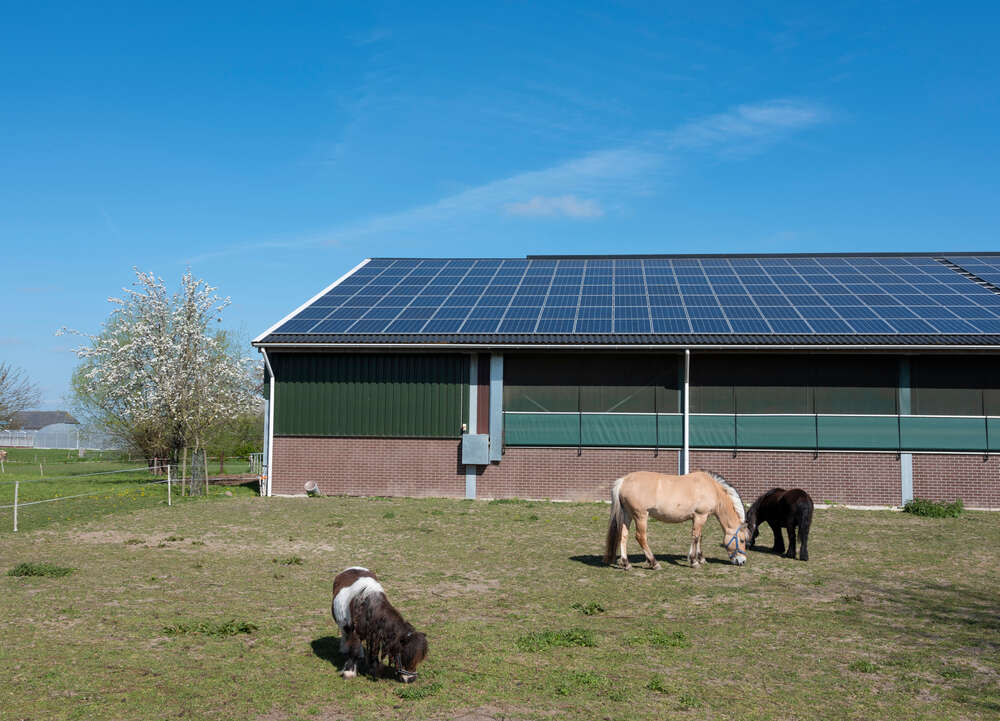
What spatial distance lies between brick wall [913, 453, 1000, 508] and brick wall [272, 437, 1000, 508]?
0.09ft

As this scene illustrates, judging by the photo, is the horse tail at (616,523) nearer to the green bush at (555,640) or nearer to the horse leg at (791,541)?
the horse leg at (791,541)

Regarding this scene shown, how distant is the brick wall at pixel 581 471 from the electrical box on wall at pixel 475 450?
43 centimetres

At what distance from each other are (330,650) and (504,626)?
2296 millimetres

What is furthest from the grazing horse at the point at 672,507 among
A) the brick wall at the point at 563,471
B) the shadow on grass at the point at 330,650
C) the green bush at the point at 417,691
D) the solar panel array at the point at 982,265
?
the solar panel array at the point at 982,265

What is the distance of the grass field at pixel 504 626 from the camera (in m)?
7.79

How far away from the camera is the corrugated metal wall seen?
82.4 feet

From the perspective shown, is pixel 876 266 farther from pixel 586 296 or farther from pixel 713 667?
pixel 713 667

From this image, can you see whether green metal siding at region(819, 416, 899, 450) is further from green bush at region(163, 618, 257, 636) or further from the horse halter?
green bush at region(163, 618, 257, 636)

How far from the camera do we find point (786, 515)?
1579cm

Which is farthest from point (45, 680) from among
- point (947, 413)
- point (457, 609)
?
point (947, 413)

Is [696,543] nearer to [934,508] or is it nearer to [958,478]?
[934,508]

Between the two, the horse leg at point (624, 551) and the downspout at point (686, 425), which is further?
the downspout at point (686, 425)

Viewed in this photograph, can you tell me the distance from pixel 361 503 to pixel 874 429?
14.8 m

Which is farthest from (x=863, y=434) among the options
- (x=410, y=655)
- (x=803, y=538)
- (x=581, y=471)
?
(x=410, y=655)
